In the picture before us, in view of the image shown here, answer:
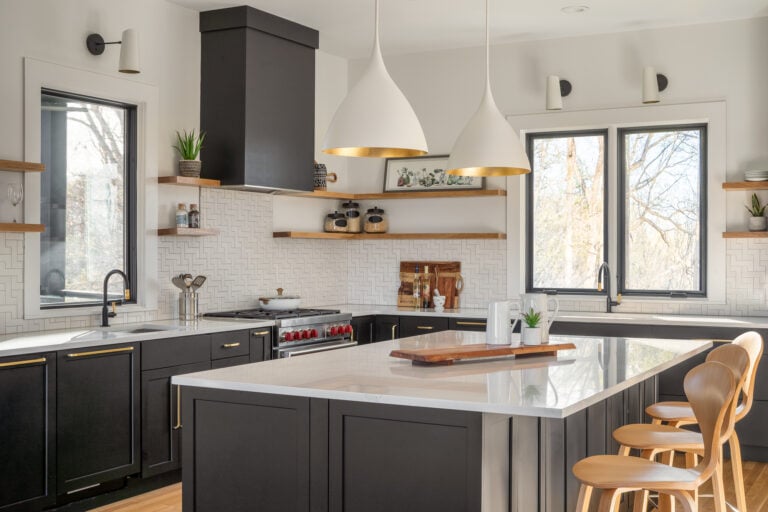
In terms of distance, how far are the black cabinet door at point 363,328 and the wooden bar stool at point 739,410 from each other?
3.05m

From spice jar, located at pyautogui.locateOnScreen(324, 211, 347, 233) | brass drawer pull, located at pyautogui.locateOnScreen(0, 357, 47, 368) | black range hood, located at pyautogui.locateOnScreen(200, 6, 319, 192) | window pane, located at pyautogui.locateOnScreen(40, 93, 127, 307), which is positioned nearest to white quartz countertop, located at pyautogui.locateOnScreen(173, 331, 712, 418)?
brass drawer pull, located at pyautogui.locateOnScreen(0, 357, 47, 368)

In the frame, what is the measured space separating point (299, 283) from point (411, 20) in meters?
2.34

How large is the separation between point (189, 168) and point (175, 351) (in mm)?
1366

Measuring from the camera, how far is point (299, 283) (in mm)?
7598

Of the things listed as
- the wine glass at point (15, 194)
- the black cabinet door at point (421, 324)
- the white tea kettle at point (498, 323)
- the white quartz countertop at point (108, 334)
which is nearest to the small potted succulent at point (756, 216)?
the black cabinet door at point (421, 324)

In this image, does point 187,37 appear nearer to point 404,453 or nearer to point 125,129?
point 125,129

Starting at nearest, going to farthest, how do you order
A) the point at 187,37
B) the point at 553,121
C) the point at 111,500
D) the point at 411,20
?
the point at 111,500 → the point at 187,37 → the point at 411,20 → the point at 553,121

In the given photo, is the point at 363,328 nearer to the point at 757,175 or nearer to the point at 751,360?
the point at 757,175

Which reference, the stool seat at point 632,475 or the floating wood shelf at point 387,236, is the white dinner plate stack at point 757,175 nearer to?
the floating wood shelf at point 387,236

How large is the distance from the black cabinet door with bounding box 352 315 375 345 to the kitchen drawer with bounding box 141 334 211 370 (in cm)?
171

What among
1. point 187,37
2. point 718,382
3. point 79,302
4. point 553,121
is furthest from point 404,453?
point 553,121

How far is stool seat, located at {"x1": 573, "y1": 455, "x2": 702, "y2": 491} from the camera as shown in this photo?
297 cm

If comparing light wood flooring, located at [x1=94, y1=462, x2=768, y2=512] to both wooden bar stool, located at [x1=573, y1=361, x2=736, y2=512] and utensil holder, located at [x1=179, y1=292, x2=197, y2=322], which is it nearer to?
utensil holder, located at [x1=179, y1=292, x2=197, y2=322]

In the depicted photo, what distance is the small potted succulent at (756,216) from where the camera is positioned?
6430 millimetres
